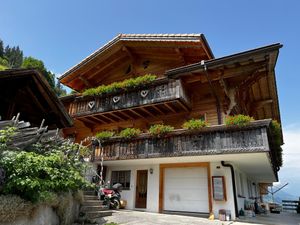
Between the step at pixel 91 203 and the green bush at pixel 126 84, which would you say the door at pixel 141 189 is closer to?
the green bush at pixel 126 84

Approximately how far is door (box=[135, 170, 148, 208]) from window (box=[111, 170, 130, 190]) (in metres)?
0.70

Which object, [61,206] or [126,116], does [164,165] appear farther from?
[61,206]

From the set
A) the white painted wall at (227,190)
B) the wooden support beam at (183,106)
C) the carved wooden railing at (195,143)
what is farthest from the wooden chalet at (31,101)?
the white painted wall at (227,190)

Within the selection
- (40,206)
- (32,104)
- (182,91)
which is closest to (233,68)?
(182,91)

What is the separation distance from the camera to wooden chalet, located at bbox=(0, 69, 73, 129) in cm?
879

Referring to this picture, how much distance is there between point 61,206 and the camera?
20.6 feet

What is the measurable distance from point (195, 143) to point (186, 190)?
10.9 ft

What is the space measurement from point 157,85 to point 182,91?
1.56 meters

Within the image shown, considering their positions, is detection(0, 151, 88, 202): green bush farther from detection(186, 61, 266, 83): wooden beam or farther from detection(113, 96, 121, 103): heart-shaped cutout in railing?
detection(186, 61, 266, 83): wooden beam

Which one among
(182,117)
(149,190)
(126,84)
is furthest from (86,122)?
(182,117)

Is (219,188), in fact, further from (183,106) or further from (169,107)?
(169,107)

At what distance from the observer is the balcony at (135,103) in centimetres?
1302

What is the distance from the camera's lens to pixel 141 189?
1453 centimetres

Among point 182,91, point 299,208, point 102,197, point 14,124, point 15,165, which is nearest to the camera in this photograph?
point 15,165
